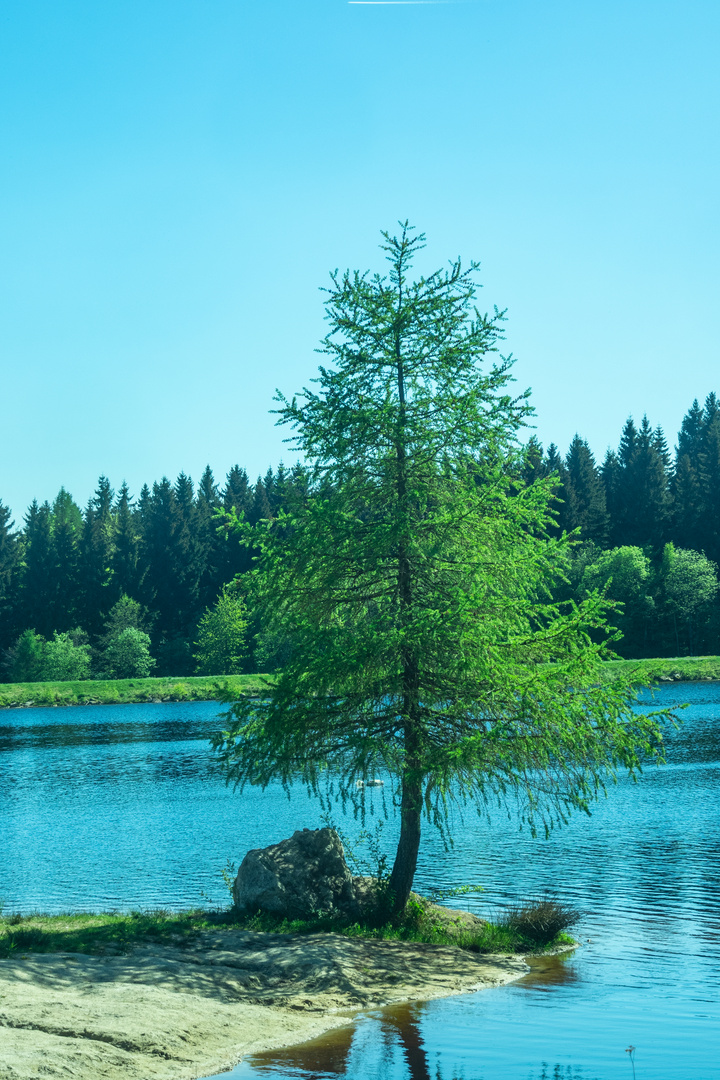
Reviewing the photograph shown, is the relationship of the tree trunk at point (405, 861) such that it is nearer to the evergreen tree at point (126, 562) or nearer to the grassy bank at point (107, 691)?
the grassy bank at point (107, 691)

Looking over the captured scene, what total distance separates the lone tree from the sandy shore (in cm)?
227

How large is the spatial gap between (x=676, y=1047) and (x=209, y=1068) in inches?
224

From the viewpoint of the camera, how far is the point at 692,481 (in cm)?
11031

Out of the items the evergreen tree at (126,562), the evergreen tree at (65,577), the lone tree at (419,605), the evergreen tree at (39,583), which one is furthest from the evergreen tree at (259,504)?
the lone tree at (419,605)

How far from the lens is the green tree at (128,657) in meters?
99.1

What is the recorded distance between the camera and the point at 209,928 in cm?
1514

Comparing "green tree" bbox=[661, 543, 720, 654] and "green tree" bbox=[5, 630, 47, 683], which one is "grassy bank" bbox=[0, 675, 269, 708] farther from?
"green tree" bbox=[661, 543, 720, 654]

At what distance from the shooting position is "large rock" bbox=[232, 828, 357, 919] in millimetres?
15836

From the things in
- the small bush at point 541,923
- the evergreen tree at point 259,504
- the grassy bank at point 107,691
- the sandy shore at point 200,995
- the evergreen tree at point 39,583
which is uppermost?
the evergreen tree at point 259,504

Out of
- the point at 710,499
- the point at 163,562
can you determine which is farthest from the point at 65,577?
the point at 710,499

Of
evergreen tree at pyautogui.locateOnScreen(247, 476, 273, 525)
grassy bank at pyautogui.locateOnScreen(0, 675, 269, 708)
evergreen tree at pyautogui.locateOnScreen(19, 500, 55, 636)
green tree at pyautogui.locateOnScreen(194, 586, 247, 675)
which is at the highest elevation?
evergreen tree at pyautogui.locateOnScreen(247, 476, 273, 525)

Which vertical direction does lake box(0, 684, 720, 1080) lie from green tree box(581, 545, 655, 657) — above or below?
below

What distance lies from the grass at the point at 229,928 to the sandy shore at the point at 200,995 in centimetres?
49

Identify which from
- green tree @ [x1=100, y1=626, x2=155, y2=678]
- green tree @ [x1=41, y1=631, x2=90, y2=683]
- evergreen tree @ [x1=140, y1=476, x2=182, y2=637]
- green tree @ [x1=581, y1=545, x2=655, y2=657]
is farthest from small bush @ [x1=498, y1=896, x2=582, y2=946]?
evergreen tree @ [x1=140, y1=476, x2=182, y2=637]
